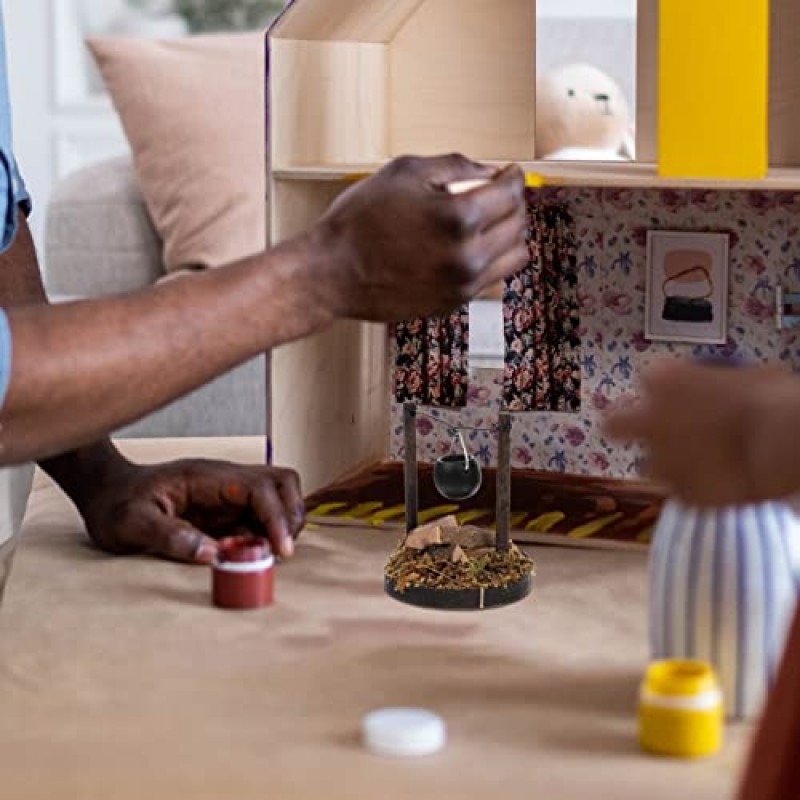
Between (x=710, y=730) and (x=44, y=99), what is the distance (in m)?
4.46

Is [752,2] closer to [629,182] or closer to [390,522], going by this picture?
[629,182]

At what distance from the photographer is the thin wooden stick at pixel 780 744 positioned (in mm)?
861

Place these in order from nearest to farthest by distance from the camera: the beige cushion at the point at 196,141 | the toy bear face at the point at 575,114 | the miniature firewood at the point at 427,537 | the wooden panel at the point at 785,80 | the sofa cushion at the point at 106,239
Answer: the miniature firewood at the point at 427,537 → the wooden panel at the point at 785,80 → the toy bear face at the point at 575,114 → the beige cushion at the point at 196,141 → the sofa cushion at the point at 106,239

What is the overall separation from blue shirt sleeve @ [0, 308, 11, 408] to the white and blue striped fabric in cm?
46

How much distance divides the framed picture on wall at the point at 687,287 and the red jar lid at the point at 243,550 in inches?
22.9

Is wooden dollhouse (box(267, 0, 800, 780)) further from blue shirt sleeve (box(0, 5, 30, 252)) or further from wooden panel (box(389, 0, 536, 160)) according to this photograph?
blue shirt sleeve (box(0, 5, 30, 252))

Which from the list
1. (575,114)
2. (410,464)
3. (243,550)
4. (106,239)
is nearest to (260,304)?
(243,550)

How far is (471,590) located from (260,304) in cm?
32

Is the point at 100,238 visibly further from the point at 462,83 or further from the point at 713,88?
the point at 713,88

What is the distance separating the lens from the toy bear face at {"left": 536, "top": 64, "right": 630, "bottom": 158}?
3205 mm

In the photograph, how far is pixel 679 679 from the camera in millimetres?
1075

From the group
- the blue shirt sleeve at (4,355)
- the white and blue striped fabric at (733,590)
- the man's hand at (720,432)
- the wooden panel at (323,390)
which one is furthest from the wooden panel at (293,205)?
the man's hand at (720,432)

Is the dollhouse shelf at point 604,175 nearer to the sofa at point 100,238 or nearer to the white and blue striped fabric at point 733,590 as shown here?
the white and blue striped fabric at point 733,590

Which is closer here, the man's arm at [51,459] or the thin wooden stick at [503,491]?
the thin wooden stick at [503,491]
